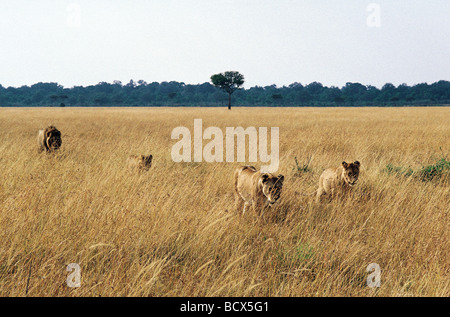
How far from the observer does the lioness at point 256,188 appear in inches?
134

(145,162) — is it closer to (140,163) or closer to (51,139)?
(140,163)

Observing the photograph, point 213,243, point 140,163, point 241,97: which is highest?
point 241,97

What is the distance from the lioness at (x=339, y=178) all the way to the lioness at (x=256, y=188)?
45.5 inches

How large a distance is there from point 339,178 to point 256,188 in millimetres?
1434

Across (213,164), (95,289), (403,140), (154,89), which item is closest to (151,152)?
(213,164)

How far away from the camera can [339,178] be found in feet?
14.8

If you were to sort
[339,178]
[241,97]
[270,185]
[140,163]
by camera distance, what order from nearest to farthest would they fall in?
[270,185], [339,178], [140,163], [241,97]

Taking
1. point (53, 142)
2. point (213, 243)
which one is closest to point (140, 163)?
point (53, 142)

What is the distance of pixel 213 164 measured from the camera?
24.6ft

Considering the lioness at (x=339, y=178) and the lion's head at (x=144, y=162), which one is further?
the lion's head at (x=144, y=162)

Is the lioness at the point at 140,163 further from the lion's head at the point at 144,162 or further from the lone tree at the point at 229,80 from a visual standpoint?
the lone tree at the point at 229,80

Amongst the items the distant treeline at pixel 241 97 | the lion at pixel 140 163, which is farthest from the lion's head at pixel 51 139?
the distant treeline at pixel 241 97
